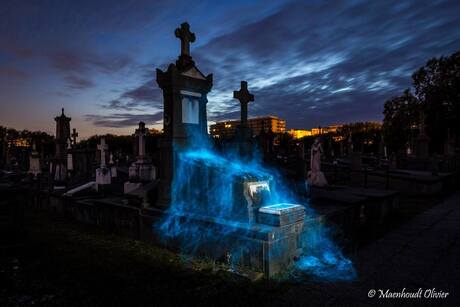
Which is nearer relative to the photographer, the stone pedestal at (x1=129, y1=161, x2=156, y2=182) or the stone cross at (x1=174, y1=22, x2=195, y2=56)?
the stone cross at (x1=174, y1=22, x2=195, y2=56)

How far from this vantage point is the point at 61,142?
17.9 m

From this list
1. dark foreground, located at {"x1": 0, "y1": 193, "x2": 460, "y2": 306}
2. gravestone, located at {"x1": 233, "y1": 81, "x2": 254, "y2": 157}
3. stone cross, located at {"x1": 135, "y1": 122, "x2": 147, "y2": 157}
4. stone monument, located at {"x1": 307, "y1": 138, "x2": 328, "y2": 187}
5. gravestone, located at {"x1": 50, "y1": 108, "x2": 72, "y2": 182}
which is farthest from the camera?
gravestone, located at {"x1": 50, "y1": 108, "x2": 72, "y2": 182}

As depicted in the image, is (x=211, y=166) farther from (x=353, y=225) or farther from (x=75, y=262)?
(x=353, y=225)

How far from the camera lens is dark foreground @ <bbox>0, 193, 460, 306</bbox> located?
13.1ft

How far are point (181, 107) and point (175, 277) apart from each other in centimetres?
399

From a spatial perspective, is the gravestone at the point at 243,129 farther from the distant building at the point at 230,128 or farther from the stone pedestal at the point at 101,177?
the stone pedestal at the point at 101,177

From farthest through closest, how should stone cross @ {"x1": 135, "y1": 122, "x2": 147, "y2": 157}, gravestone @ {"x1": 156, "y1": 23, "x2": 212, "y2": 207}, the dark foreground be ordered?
stone cross @ {"x1": 135, "y1": 122, "x2": 147, "y2": 157}, gravestone @ {"x1": 156, "y1": 23, "x2": 212, "y2": 207}, the dark foreground

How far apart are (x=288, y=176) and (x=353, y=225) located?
2900 mm

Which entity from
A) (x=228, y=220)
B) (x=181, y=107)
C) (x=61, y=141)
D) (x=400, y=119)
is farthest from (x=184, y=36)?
(x=400, y=119)

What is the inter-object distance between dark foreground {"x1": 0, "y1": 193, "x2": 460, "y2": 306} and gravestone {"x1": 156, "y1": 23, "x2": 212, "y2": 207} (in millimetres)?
1741

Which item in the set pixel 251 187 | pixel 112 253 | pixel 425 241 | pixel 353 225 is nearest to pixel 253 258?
pixel 251 187

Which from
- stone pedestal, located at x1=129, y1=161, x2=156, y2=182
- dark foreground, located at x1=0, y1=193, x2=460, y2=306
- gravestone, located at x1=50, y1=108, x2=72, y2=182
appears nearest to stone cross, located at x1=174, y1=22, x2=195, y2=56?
dark foreground, located at x1=0, y1=193, x2=460, y2=306

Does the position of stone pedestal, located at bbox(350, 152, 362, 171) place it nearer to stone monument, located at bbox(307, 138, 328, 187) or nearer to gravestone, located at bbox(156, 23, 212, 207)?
stone monument, located at bbox(307, 138, 328, 187)

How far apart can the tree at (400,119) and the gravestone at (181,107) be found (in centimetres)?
4397
